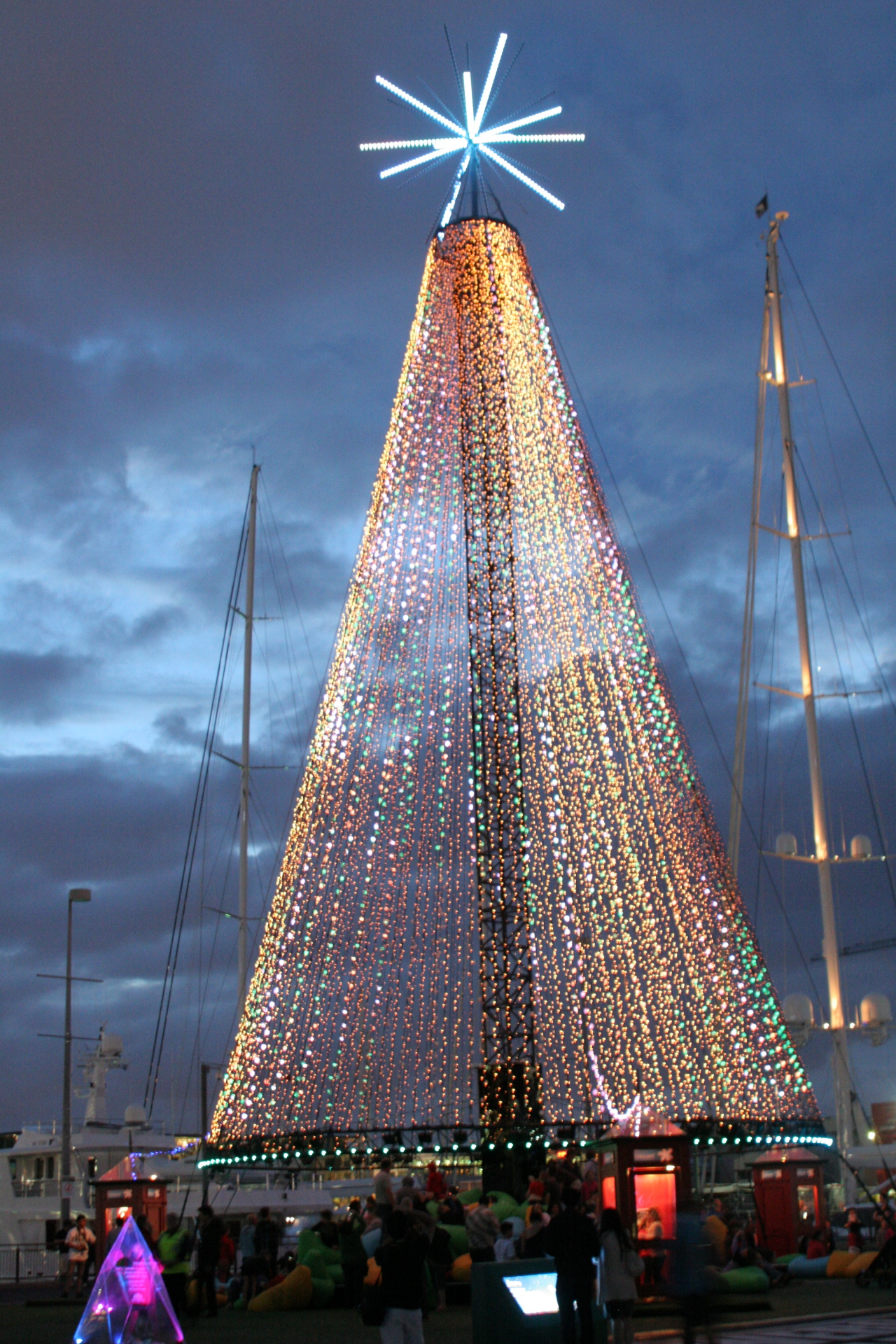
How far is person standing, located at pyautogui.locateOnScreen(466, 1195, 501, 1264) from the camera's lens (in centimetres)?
1198

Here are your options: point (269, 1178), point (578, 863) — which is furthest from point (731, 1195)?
point (578, 863)

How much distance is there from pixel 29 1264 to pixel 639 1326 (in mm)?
15307

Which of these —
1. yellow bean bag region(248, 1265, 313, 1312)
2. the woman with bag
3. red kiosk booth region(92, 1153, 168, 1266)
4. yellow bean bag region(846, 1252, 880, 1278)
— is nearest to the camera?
the woman with bag

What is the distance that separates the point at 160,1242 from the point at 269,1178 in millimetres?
19853

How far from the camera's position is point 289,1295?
1372 centimetres

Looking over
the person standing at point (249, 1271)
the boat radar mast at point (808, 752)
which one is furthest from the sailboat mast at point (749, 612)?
the person standing at point (249, 1271)

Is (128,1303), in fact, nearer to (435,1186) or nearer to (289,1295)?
(289,1295)

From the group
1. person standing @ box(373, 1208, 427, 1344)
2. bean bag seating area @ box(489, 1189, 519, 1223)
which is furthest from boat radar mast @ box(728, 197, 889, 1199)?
person standing @ box(373, 1208, 427, 1344)

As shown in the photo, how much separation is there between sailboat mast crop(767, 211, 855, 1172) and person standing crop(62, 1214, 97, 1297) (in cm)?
1423

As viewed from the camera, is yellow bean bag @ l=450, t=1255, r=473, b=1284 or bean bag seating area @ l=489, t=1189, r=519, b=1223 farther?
bean bag seating area @ l=489, t=1189, r=519, b=1223

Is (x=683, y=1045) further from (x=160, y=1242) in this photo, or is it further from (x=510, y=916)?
(x=160, y=1242)

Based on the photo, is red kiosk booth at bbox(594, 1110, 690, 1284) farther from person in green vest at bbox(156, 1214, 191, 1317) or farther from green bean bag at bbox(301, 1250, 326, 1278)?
person in green vest at bbox(156, 1214, 191, 1317)

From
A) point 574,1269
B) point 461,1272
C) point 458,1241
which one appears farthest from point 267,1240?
point 574,1269

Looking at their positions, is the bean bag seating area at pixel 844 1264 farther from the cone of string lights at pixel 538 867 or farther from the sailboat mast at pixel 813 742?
the sailboat mast at pixel 813 742
